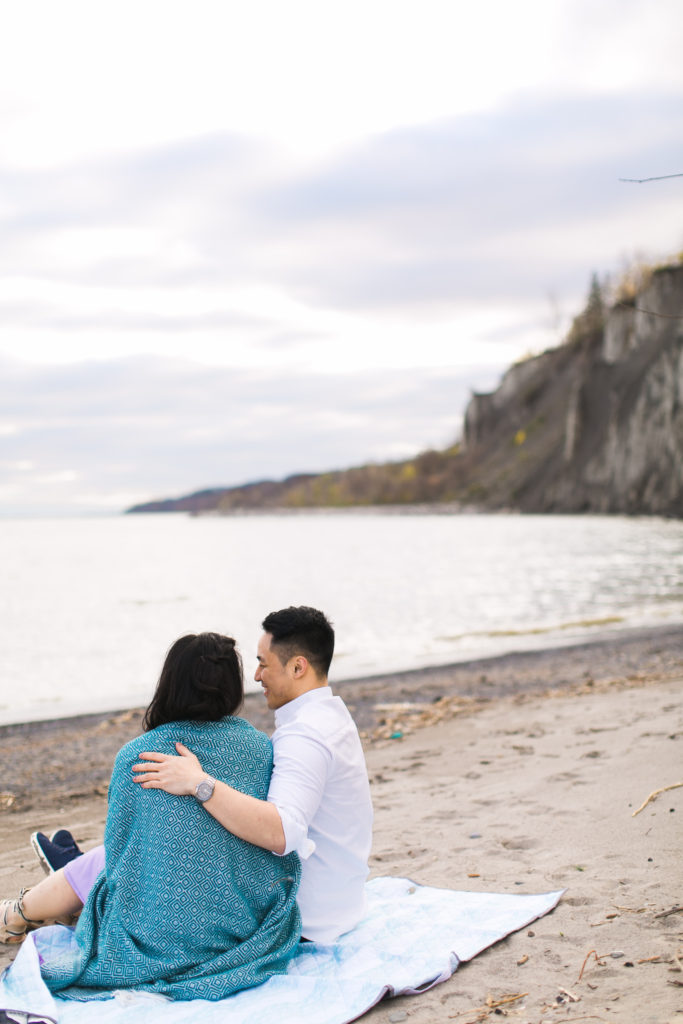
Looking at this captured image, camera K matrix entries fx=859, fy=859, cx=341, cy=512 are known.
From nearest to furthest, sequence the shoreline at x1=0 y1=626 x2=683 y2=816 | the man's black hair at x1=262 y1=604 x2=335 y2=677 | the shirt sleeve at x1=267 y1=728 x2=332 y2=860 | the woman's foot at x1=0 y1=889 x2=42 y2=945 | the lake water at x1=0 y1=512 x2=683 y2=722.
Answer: the shirt sleeve at x1=267 y1=728 x2=332 y2=860 < the man's black hair at x1=262 y1=604 x2=335 y2=677 < the woman's foot at x1=0 y1=889 x2=42 y2=945 < the shoreline at x1=0 y1=626 x2=683 y2=816 < the lake water at x1=0 y1=512 x2=683 y2=722

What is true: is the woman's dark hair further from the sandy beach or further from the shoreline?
the shoreline

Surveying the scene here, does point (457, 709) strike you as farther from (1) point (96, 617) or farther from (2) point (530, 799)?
(1) point (96, 617)

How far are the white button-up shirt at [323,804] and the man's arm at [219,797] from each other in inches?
2.2

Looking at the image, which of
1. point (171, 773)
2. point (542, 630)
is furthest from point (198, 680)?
point (542, 630)

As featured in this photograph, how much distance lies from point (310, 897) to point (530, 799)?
2.64m

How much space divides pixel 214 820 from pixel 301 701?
0.51 metres

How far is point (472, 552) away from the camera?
51000 millimetres

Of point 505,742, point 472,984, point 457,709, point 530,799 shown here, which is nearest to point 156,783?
point 472,984

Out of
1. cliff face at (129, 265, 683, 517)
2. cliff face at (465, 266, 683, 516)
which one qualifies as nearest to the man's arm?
cliff face at (129, 265, 683, 517)

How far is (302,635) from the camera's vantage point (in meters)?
3.10

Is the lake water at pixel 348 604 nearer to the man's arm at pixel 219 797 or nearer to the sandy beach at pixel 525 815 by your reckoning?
the sandy beach at pixel 525 815

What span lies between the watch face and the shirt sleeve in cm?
25

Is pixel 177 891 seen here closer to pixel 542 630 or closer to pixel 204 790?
pixel 204 790

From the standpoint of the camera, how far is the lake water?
635 inches
